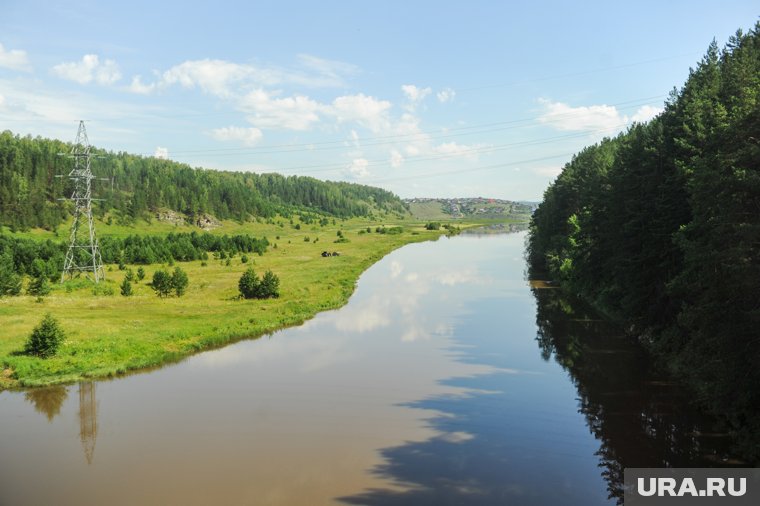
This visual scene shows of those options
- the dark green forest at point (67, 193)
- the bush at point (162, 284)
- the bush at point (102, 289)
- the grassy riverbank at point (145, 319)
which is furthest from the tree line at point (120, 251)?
the bush at point (162, 284)

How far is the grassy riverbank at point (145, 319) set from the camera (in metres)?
34.8

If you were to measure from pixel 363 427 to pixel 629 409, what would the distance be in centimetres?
1363

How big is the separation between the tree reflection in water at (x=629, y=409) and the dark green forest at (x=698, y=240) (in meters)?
1.19

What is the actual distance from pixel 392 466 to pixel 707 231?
18.2 m

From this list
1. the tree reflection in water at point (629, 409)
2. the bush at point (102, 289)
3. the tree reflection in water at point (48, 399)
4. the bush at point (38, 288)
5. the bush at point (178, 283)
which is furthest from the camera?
the bush at point (178, 283)

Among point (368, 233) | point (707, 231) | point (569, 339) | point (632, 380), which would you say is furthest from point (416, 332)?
point (368, 233)

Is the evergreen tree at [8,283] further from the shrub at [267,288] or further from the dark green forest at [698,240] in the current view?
the dark green forest at [698,240]

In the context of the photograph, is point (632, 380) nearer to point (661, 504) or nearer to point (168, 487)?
point (661, 504)

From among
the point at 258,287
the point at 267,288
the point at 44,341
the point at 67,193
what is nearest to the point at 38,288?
the point at 258,287

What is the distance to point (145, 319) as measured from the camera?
154ft

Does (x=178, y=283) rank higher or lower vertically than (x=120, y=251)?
lower

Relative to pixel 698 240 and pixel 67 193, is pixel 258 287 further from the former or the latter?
pixel 67 193

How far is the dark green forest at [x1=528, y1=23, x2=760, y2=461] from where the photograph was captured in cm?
2045

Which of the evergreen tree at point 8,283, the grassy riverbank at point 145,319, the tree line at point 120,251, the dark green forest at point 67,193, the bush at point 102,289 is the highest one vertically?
the dark green forest at point 67,193
